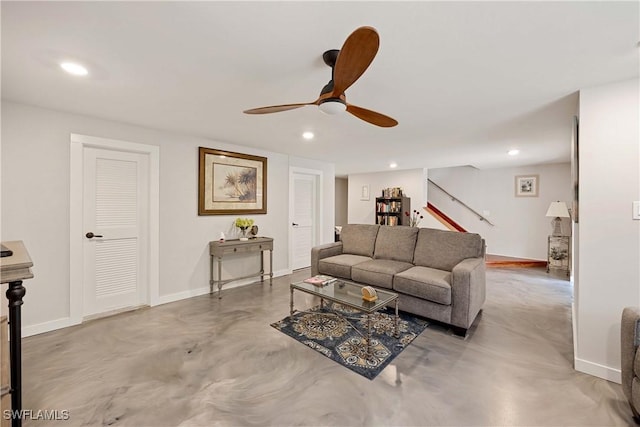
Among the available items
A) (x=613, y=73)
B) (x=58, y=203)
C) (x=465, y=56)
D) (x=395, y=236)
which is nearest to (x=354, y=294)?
(x=395, y=236)

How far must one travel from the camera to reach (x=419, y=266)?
3.43 m

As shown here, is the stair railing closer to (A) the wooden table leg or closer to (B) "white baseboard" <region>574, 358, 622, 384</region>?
(B) "white baseboard" <region>574, 358, 622, 384</region>

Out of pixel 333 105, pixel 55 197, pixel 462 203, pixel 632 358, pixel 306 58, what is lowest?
pixel 632 358

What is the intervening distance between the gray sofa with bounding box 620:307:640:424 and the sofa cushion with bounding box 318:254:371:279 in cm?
235

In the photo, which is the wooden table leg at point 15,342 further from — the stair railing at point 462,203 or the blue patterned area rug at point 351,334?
the stair railing at point 462,203

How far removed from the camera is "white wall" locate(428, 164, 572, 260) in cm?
571

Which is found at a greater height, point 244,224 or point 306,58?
point 306,58

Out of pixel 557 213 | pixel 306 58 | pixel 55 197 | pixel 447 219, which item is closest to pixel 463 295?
pixel 306 58

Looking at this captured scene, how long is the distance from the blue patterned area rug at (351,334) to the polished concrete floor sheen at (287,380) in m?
0.09

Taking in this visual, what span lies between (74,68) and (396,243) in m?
3.67

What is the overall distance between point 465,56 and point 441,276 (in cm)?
209

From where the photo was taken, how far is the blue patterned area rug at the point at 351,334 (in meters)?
2.19

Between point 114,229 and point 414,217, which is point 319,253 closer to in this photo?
point 114,229

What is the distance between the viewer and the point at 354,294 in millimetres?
2631
